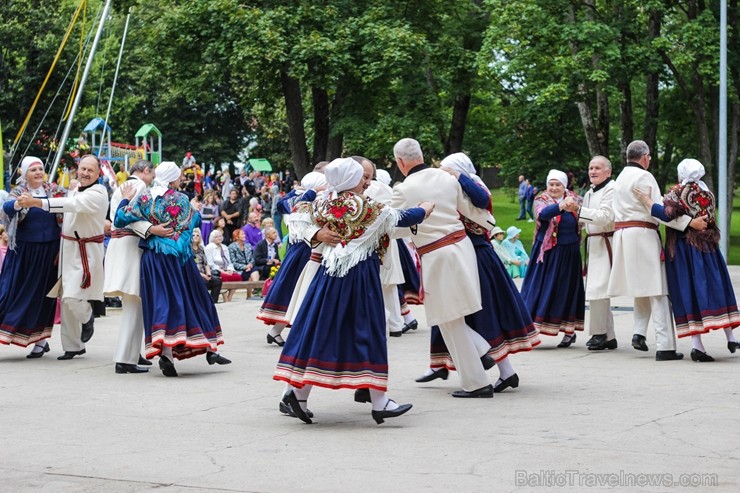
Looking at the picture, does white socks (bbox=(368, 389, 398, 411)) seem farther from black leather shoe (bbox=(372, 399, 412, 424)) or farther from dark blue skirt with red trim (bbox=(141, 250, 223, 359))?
dark blue skirt with red trim (bbox=(141, 250, 223, 359))

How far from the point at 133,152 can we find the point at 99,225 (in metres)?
33.2

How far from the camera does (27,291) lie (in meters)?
12.3

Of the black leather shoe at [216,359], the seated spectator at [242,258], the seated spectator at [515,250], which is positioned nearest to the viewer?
the black leather shoe at [216,359]

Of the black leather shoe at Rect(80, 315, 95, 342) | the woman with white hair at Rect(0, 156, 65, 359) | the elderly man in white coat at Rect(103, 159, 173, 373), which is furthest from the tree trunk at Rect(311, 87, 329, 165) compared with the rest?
the elderly man in white coat at Rect(103, 159, 173, 373)

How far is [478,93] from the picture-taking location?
3225 cm

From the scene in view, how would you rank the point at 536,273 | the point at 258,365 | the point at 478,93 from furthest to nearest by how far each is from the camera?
the point at 478,93, the point at 536,273, the point at 258,365

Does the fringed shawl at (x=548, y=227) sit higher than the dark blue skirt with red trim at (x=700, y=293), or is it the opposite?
the fringed shawl at (x=548, y=227)

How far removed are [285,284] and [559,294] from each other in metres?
2.72

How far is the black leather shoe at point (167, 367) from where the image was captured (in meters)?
11.1

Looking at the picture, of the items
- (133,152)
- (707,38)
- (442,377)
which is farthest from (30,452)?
(133,152)

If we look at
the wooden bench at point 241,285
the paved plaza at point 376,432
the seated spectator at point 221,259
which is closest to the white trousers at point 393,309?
the paved plaza at point 376,432

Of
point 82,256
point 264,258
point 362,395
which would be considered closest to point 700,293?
point 362,395

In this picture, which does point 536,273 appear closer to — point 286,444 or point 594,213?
point 594,213

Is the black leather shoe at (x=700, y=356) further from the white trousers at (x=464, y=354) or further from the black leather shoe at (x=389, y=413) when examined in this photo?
the black leather shoe at (x=389, y=413)
